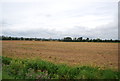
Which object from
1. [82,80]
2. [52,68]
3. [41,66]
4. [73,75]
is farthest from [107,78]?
[41,66]

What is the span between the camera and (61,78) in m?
7.12

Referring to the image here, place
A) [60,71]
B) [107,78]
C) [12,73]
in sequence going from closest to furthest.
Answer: [107,78], [60,71], [12,73]

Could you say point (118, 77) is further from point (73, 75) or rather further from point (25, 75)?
point (25, 75)

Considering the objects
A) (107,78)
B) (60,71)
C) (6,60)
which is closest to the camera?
(107,78)

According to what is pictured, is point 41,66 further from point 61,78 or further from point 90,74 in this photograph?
point 90,74

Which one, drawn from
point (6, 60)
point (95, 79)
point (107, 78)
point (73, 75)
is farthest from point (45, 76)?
point (6, 60)

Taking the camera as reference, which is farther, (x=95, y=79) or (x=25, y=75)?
(x=25, y=75)

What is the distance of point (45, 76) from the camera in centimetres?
738

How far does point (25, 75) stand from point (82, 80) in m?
2.84

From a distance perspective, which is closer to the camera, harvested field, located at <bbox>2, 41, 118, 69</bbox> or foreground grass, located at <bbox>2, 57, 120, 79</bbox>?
foreground grass, located at <bbox>2, 57, 120, 79</bbox>

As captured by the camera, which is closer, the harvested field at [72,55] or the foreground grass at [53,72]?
the foreground grass at [53,72]

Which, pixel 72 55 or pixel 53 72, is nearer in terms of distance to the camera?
pixel 53 72

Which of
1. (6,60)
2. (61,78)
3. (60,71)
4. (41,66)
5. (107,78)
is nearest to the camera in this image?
(107,78)

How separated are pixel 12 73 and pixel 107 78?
467 centimetres
